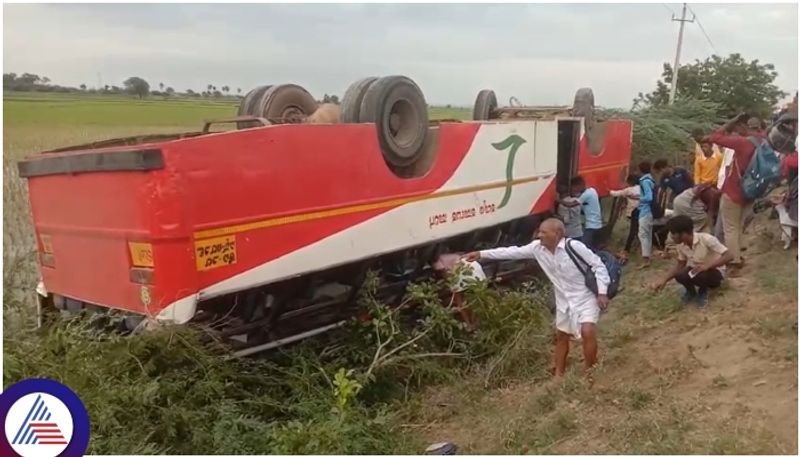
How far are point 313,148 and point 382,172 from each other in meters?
0.71

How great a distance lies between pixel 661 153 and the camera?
14.7 m

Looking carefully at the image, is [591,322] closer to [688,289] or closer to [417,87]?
[688,289]

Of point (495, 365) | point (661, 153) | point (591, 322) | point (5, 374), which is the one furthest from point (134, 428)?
point (661, 153)

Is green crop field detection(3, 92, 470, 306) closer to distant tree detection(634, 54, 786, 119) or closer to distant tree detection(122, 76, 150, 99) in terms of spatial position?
distant tree detection(122, 76, 150, 99)

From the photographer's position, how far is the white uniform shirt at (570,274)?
4.66 meters

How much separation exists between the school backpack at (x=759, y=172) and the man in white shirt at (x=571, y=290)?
2.40 metres

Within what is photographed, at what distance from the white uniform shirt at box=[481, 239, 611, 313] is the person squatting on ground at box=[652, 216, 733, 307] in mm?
1353

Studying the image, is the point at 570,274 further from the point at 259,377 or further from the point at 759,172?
the point at 759,172

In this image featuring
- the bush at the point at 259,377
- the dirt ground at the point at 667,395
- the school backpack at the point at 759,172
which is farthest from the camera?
the school backpack at the point at 759,172

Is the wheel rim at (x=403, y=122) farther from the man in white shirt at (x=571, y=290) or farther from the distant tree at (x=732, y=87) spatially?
the distant tree at (x=732, y=87)

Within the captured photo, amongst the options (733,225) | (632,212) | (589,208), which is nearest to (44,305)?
(589,208)

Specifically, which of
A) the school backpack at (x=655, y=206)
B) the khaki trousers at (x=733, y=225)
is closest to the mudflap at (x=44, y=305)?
the khaki trousers at (x=733, y=225)

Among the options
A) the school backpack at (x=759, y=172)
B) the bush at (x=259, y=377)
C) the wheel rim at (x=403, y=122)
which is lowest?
the bush at (x=259, y=377)

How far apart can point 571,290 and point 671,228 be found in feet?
4.93
